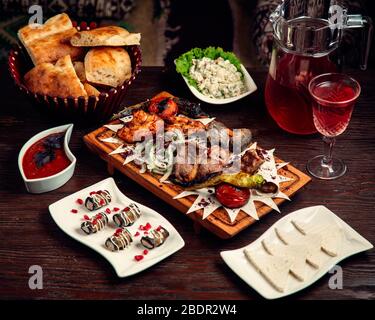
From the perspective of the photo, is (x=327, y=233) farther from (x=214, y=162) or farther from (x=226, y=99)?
(x=226, y=99)

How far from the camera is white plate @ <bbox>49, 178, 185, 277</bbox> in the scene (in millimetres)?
2289

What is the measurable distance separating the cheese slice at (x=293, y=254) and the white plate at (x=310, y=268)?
0.02m

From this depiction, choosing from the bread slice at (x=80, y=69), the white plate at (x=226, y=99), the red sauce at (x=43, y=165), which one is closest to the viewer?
the red sauce at (x=43, y=165)

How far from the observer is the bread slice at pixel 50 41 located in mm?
2945

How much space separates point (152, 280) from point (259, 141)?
2.90 ft

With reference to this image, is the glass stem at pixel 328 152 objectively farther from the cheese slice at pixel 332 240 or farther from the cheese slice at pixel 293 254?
the cheese slice at pixel 293 254

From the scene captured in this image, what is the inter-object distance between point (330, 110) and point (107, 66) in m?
0.98

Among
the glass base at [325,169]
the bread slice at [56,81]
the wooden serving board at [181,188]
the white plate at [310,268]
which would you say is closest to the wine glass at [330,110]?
the glass base at [325,169]

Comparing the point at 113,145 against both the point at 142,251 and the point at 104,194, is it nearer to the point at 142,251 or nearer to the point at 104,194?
the point at 104,194

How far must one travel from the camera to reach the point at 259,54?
173 inches

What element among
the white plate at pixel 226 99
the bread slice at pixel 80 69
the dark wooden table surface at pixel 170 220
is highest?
the bread slice at pixel 80 69
